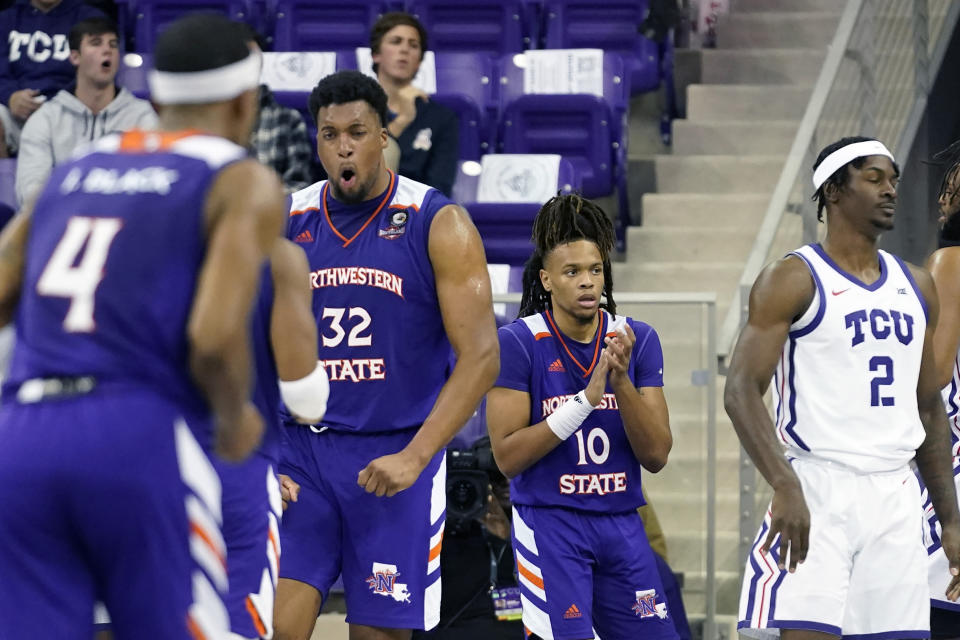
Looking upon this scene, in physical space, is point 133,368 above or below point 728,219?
above

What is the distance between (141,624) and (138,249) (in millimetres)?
763

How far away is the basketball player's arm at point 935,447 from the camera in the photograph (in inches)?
217

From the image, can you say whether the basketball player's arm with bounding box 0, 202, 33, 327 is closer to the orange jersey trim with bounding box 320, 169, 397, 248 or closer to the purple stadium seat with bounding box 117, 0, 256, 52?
the orange jersey trim with bounding box 320, 169, 397, 248

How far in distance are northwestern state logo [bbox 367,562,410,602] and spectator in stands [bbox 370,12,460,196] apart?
11.5 feet

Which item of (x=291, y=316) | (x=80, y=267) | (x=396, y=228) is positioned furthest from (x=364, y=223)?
(x=80, y=267)

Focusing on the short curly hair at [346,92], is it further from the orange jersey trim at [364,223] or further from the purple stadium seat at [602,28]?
the purple stadium seat at [602,28]

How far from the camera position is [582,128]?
370 inches

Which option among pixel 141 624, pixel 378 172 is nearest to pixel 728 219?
pixel 378 172

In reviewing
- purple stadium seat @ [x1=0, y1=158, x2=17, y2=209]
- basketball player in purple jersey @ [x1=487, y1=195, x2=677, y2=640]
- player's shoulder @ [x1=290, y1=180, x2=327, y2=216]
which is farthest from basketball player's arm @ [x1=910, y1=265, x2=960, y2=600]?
purple stadium seat @ [x1=0, y1=158, x2=17, y2=209]

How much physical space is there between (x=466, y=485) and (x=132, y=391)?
158 inches

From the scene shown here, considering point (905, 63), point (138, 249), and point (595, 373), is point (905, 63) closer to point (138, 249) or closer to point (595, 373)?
point (595, 373)

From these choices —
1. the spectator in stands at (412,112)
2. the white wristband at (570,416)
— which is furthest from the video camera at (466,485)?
the spectator in stands at (412,112)

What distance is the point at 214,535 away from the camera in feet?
10.8

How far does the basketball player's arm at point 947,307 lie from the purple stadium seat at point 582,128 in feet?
11.9
